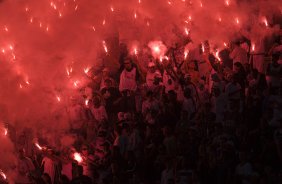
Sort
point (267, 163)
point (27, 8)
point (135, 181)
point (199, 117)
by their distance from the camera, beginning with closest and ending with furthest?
point (267, 163) < point (135, 181) < point (199, 117) < point (27, 8)

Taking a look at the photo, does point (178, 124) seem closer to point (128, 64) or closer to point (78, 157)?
point (78, 157)

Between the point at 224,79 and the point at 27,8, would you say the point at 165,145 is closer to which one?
the point at 224,79

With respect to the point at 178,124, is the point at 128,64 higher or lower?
higher

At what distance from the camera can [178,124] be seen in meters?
10.5

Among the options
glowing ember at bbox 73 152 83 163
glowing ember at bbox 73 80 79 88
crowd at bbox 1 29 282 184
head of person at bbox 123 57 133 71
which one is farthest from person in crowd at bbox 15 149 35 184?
head of person at bbox 123 57 133 71

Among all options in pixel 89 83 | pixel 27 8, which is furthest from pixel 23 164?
pixel 27 8

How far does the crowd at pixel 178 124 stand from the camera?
9227mm

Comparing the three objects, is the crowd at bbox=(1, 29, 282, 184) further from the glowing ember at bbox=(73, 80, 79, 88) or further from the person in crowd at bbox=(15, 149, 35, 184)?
the glowing ember at bbox=(73, 80, 79, 88)

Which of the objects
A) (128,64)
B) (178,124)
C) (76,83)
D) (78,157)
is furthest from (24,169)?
(178,124)

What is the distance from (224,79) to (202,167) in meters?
2.10

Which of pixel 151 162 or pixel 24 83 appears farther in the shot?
pixel 24 83

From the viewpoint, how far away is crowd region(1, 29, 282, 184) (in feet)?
30.3

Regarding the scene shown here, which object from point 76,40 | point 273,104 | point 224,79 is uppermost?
point 76,40

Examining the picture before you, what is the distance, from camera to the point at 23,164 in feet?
37.5
